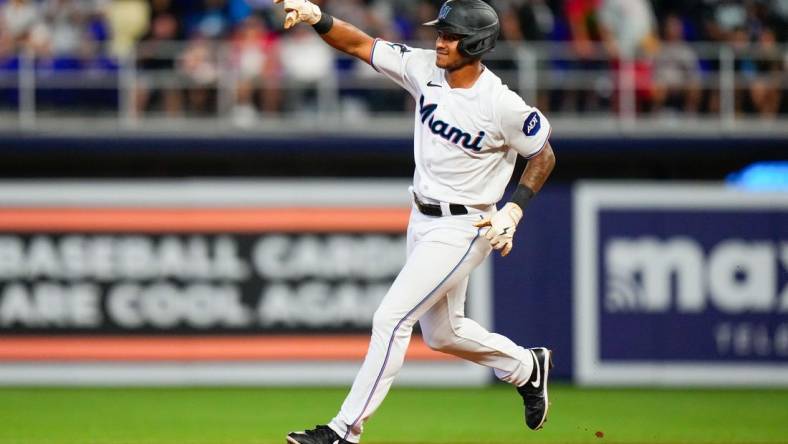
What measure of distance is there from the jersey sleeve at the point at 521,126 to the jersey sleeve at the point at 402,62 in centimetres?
54

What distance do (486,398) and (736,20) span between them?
7.51 m

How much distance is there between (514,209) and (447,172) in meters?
0.46

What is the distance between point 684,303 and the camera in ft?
41.4

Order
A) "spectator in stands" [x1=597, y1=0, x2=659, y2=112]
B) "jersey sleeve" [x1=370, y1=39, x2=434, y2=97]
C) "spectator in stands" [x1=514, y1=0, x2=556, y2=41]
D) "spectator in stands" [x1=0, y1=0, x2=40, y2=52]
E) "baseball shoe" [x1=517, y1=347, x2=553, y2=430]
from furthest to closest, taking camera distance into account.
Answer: "spectator in stands" [x1=514, y1=0, x2=556, y2=41] → "spectator in stands" [x1=597, y1=0, x2=659, y2=112] → "spectator in stands" [x1=0, y1=0, x2=40, y2=52] → "baseball shoe" [x1=517, y1=347, x2=553, y2=430] → "jersey sleeve" [x1=370, y1=39, x2=434, y2=97]

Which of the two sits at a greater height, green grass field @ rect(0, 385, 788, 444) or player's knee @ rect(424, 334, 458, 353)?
player's knee @ rect(424, 334, 458, 353)

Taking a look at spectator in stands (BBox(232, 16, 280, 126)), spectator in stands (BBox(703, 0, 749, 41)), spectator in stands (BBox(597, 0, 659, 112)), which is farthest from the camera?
spectator in stands (BBox(703, 0, 749, 41))

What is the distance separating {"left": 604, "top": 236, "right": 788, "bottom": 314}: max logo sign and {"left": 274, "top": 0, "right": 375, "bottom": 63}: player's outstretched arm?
558 centimetres

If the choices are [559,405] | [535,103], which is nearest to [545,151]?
[559,405]

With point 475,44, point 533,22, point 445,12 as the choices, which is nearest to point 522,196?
point 475,44

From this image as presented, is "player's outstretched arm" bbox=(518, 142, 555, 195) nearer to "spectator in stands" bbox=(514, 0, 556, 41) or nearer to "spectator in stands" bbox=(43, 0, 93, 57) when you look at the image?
"spectator in stands" bbox=(514, 0, 556, 41)

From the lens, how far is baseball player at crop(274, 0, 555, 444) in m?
7.25

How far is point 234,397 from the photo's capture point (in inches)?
456

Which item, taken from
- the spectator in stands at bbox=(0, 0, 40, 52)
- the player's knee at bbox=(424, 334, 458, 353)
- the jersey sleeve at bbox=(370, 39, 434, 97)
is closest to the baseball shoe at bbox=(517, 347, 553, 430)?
the player's knee at bbox=(424, 334, 458, 353)

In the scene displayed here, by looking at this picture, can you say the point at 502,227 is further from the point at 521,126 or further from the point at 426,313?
the point at 426,313
